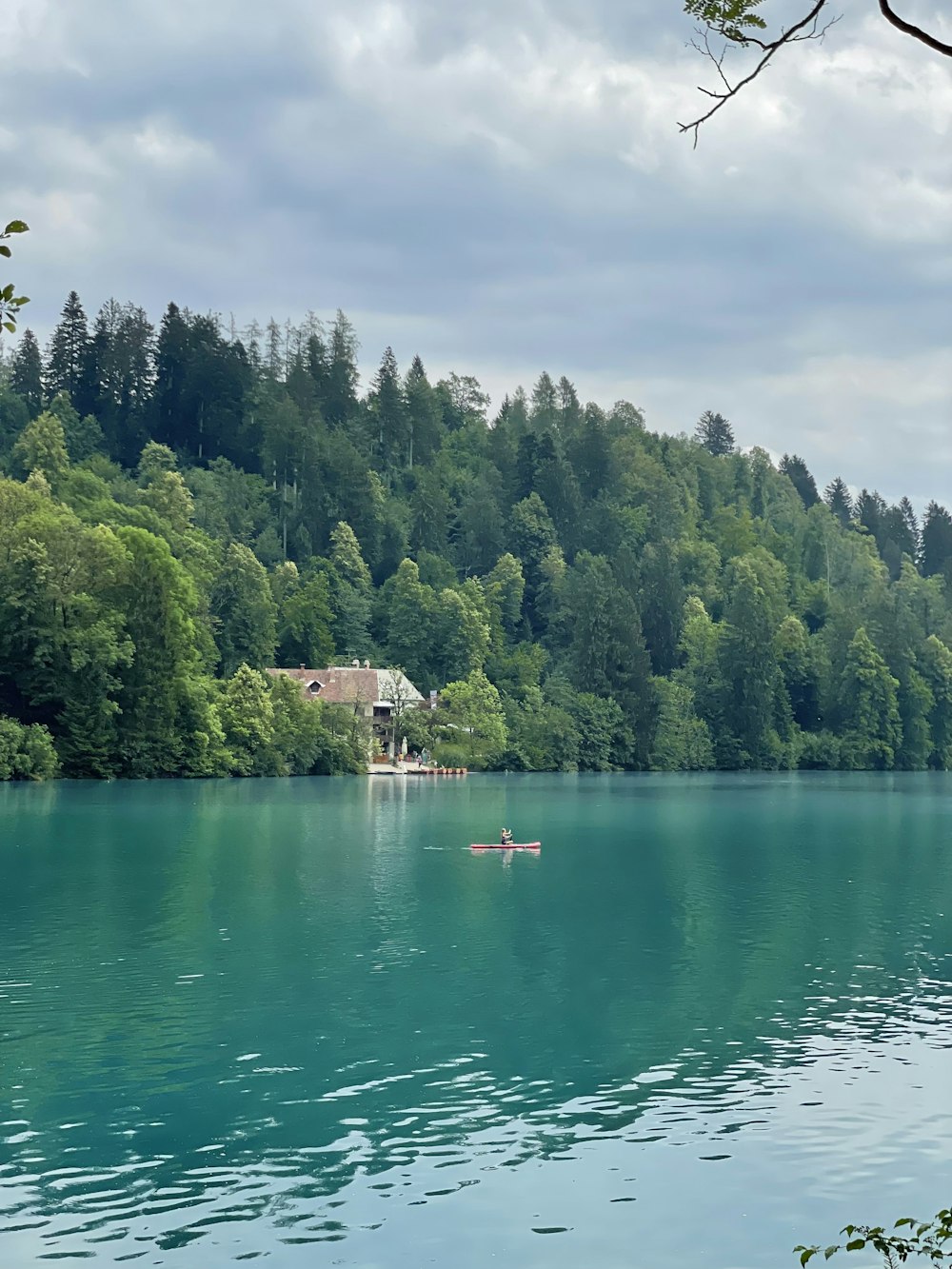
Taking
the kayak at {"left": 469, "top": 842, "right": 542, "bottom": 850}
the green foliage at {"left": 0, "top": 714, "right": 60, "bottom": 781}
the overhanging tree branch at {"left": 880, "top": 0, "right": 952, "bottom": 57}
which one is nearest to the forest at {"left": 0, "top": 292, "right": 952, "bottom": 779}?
the green foliage at {"left": 0, "top": 714, "right": 60, "bottom": 781}

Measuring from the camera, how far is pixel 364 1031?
892 inches

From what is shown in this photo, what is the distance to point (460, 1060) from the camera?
20953 mm

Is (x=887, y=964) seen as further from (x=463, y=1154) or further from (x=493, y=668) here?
(x=493, y=668)

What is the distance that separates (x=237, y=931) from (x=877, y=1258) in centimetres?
1974

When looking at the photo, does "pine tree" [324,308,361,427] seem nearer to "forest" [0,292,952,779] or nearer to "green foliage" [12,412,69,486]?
"forest" [0,292,952,779]

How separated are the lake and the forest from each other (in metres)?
40.0

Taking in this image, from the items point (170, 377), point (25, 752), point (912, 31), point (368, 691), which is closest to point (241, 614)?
point (368, 691)

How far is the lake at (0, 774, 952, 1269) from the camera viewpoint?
579 inches

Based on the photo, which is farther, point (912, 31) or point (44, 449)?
point (44, 449)

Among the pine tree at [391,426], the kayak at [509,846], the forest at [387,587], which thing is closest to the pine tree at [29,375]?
the forest at [387,587]

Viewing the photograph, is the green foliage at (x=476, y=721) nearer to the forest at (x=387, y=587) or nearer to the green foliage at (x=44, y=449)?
the forest at (x=387, y=587)

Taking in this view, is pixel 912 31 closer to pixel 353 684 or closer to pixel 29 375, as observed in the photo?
pixel 353 684

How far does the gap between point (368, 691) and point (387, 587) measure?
95.9ft

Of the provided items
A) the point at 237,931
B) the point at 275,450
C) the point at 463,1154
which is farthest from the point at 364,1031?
the point at 275,450
